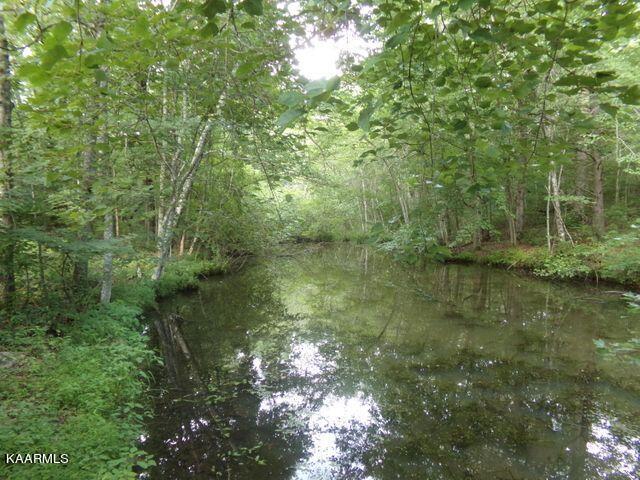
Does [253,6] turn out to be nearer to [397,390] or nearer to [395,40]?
[395,40]

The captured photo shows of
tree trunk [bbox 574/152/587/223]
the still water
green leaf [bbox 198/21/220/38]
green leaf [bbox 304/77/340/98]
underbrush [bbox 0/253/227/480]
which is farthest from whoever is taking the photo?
tree trunk [bbox 574/152/587/223]

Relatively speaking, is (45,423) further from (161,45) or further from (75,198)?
(161,45)

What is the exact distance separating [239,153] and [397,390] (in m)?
4.21

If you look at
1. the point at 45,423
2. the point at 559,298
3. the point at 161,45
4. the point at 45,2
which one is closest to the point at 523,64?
the point at 161,45

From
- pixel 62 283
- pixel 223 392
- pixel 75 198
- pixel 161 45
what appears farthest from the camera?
pixel 62 283

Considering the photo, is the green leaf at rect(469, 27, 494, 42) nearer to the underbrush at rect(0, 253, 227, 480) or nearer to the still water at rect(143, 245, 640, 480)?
the still water at rect(143, 245, 640, 480)

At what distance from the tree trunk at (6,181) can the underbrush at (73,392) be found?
492mm

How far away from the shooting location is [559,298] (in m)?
10.1

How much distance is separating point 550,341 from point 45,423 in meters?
8.21

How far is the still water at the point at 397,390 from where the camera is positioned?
4.02m

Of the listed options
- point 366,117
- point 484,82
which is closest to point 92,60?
point 366,117

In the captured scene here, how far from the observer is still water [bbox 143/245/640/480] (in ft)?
13.2

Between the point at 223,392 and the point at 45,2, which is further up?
the point at 45,2

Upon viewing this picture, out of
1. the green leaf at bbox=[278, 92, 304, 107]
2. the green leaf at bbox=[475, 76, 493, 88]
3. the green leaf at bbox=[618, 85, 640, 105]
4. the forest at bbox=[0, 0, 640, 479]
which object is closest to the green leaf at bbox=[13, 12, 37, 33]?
the forest at bbox=[0, 0, 640, 479]
